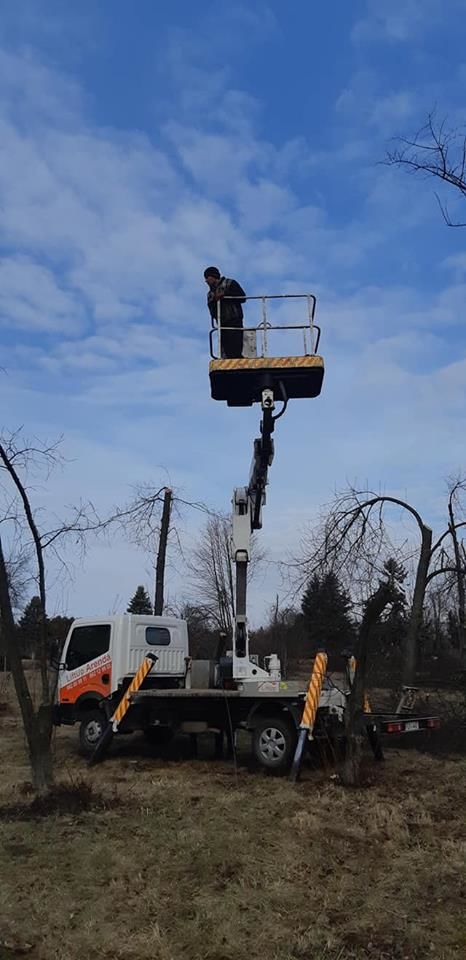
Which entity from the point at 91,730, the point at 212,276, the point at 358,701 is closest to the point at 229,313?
the point at 212,276

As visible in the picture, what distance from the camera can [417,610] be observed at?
57.8 feet

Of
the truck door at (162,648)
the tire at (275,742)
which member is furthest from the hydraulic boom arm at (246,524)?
the truck door at (162,648)

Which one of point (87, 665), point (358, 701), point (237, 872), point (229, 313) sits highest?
point (229, 313)

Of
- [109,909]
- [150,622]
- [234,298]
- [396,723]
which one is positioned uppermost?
[234,298]

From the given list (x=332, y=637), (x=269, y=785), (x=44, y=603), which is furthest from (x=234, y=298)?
(x=332, y=637)

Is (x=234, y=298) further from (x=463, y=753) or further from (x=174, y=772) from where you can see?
(x=463, y=753)

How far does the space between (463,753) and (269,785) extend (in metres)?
4.39

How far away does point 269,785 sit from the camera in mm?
9680

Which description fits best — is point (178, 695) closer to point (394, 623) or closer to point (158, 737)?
point (158, 737)

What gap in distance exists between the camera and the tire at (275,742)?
10.5 metres

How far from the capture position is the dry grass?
4.64 m

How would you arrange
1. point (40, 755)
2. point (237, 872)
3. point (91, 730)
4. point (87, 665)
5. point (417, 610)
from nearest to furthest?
point (237, 872), point (40, 755), point (91, 730), point (87, 665), point (417, 610)

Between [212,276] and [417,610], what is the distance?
10.2 metres

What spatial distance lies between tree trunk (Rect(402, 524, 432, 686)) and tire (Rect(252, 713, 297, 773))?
665 cm
